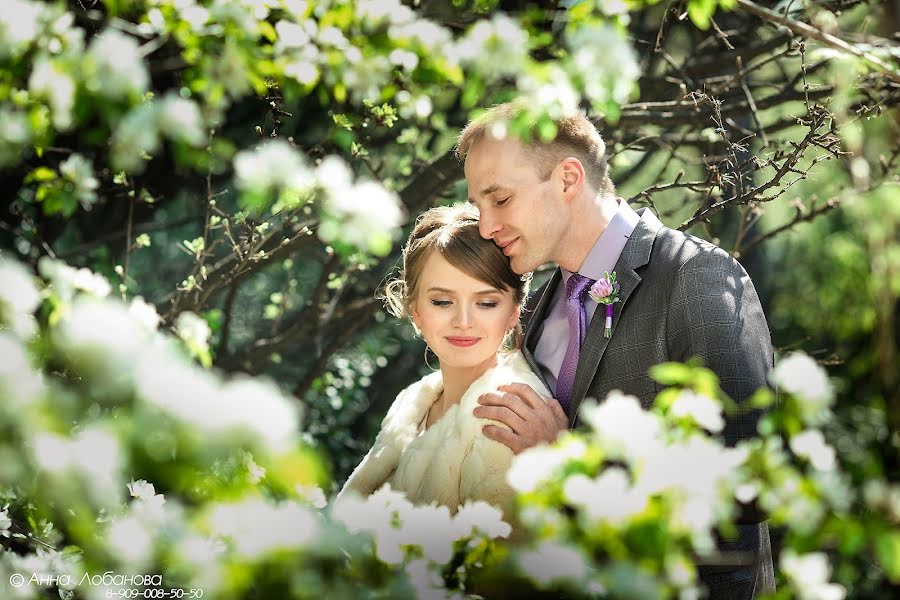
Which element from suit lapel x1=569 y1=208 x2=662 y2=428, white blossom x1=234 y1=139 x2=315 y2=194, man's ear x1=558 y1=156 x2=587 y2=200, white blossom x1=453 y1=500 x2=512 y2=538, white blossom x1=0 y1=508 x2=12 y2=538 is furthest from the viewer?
man's ear x1=558 y1=156 x2=587 y2=200

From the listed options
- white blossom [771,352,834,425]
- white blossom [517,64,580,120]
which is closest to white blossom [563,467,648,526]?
white blossom [771,352,834,425]

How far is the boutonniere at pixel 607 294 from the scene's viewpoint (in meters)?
2.65

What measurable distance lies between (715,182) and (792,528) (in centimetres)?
184

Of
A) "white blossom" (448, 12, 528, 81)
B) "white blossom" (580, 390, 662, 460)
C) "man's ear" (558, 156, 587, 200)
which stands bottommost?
"white blossom" (580, 390, 662, 460)

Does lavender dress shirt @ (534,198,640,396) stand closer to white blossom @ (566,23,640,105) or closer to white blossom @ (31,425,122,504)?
white blossom @ (566,23,640,105)

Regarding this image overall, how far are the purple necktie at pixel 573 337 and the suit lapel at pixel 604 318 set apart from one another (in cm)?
7

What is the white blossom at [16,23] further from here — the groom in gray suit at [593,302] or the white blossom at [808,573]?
the white blossom at [808,573]

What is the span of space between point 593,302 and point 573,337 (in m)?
0.12

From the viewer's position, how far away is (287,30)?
1963 millimetres

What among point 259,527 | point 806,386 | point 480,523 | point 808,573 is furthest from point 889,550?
point 259,527

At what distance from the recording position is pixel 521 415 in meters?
2.45

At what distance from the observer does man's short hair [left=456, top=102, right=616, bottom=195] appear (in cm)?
283

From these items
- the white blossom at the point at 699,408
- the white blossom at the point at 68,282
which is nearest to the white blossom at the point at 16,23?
the white blossom at the point at 68,282

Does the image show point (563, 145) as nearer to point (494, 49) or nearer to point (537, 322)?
point (537, 322)
